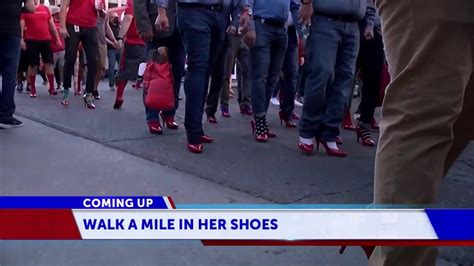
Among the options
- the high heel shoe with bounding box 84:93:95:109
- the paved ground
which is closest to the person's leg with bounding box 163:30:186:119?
the paved ground

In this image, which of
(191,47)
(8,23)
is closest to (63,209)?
(191,47)

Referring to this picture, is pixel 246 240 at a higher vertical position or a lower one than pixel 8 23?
higher

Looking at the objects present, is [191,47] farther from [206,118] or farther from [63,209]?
[63,209]

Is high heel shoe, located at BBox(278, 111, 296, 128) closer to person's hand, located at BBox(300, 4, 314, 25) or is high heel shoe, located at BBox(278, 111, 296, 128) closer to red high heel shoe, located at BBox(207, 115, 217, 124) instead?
red high heel shoe, located at BBox(207, 115, 217, 124)

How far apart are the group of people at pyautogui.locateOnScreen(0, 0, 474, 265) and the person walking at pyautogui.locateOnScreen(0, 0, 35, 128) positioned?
0.01 m

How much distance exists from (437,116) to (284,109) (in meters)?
5.34

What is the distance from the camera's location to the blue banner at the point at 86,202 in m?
1.94

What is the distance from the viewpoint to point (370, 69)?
6.27 metres

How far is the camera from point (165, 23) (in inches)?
209

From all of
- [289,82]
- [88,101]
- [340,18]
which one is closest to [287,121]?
[289,82]

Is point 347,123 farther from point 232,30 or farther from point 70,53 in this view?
point 70,53

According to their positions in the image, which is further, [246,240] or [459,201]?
[459,201]

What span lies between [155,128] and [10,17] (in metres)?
1.78

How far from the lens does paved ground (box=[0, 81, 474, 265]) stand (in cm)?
287
